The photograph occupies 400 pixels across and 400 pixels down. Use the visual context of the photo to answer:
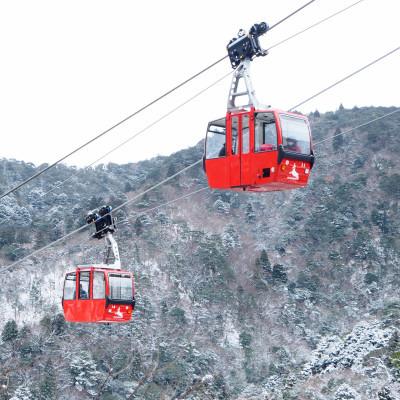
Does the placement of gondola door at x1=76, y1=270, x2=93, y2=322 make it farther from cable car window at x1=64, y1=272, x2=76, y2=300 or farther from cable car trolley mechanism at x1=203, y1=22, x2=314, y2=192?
cable car trolley mechanism at x1=203, y1=22, x2=314, y2=192

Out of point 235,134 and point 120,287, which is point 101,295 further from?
point 235,134

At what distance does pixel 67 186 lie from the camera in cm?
7556

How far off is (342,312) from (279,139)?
37.7 metres

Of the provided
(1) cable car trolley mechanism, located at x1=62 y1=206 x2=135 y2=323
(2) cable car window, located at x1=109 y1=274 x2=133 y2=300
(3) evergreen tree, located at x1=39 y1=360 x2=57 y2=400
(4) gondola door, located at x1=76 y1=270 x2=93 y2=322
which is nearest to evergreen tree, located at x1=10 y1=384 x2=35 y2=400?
(3) evergreen tree, located at x1=39 y1=360 x2=57 y2=400

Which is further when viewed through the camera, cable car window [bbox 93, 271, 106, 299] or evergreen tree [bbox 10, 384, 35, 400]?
evergreen tree [bbox 10, 384, 35, 400]

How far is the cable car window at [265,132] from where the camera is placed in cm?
1507

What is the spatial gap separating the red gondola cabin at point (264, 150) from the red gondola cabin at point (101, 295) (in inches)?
332

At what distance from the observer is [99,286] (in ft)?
76.7

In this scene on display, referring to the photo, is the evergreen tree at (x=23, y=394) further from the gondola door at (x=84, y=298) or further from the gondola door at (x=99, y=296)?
the gondola door at (x=99, y=296)

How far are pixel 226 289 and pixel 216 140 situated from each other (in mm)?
36730

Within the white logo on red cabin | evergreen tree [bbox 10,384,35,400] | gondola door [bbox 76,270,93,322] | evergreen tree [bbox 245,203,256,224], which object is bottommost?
evergreen tree [bbox 10,384,35,400]

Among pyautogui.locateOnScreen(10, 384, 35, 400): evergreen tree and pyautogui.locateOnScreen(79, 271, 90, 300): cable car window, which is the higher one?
pyautogui.locateOnScreen(79, 271, 90, 300): cable car window

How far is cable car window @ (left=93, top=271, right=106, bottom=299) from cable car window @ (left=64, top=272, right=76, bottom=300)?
0.99 metres

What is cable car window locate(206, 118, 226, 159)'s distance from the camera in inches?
635
